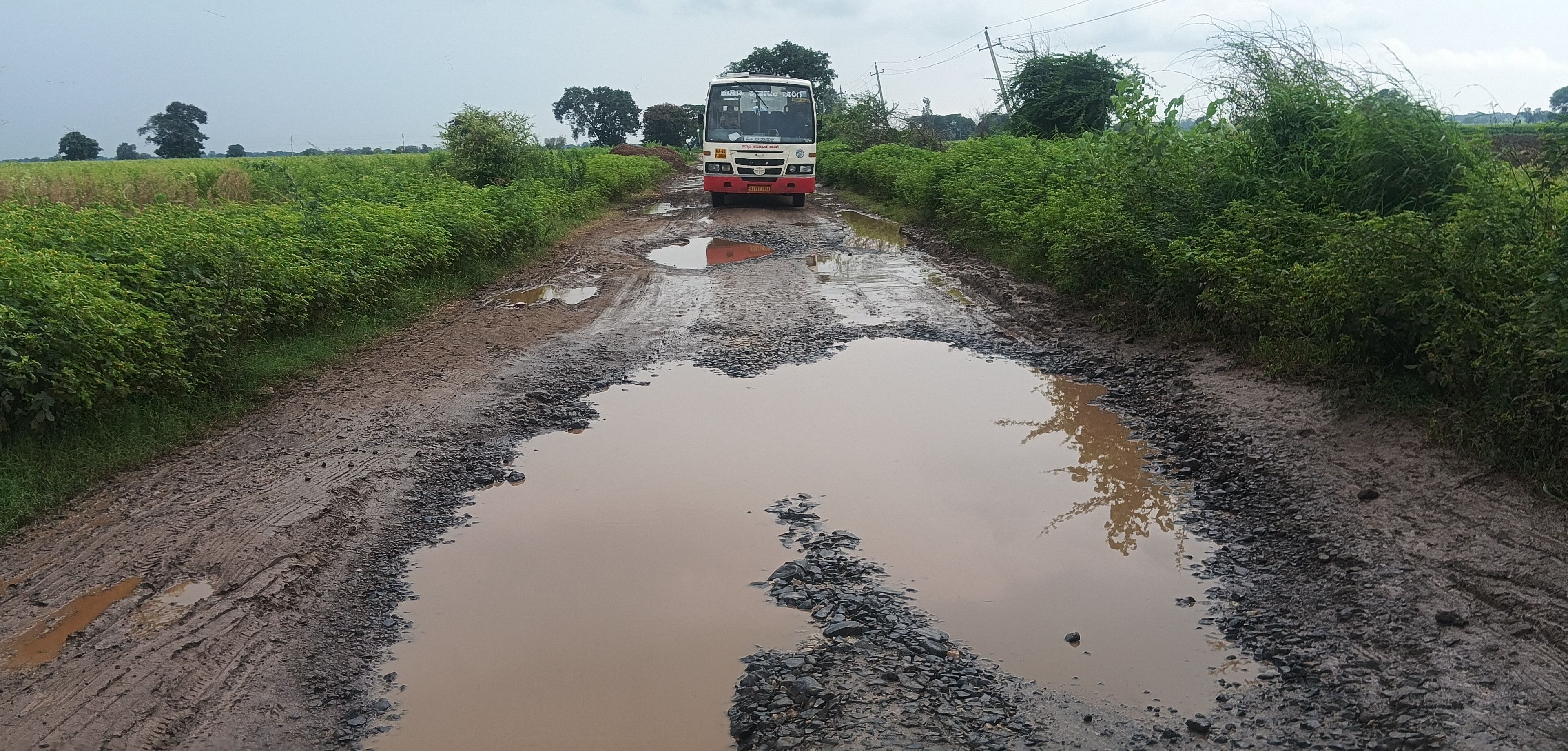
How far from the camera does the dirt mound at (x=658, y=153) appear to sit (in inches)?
1690

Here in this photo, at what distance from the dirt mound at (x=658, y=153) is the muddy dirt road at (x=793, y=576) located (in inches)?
1427

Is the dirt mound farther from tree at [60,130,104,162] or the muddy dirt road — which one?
the muddy dirt road

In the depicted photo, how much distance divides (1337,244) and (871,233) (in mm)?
10486

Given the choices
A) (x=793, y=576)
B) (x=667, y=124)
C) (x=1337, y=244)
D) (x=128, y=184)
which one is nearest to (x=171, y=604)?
(x=793, y=576)

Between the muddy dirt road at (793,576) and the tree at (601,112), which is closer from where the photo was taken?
the muddy dirt road at (793,576)

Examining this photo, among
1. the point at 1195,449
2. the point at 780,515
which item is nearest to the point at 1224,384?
the point at 1195,449

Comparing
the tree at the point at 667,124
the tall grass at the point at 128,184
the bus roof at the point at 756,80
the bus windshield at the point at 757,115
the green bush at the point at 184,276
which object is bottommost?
the green bush at the point at 184,276

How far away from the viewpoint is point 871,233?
1585cm

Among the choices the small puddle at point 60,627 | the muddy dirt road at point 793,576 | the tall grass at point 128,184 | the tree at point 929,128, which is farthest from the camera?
the tree at point 929,128

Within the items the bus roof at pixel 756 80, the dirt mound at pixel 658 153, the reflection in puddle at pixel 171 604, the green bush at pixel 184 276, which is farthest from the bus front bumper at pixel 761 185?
the dirt mound at pixel 658 153

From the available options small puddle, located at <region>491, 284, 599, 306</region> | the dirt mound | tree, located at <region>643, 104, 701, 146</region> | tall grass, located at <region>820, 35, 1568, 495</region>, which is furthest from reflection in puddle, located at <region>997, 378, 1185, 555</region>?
tree, located at <region>643, 104, 701, 146</region>

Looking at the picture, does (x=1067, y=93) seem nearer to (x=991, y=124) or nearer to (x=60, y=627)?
(x=991, y=124)

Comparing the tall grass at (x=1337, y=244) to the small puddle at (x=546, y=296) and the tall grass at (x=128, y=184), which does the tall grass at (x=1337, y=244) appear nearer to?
the small puddle at (x=546, y=296)

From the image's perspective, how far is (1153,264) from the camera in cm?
781
